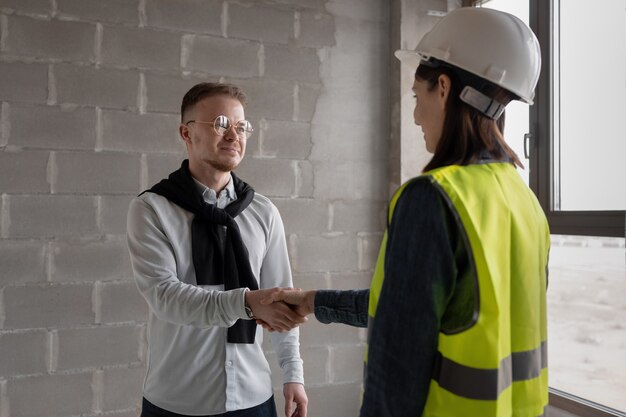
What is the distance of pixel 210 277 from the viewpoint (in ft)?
5.73

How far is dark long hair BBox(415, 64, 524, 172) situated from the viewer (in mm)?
1095

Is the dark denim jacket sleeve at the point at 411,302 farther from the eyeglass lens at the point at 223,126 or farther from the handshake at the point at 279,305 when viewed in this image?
the eyeglass lens at the point at 223,126

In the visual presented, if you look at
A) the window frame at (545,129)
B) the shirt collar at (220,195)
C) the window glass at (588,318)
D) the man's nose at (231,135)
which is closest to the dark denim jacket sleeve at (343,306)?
the shirt collar at (220,195)

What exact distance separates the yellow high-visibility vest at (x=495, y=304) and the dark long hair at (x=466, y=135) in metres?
0.04

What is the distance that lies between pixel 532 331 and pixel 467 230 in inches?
10.7

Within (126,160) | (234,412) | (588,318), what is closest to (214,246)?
(234,412)

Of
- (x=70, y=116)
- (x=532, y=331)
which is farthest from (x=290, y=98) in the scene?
(x=532, y=331)

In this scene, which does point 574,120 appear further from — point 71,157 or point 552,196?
point 71,157

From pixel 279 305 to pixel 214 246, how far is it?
0.28 meters

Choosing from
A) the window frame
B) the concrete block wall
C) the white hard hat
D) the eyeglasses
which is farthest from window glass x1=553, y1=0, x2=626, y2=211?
the eyeglasses

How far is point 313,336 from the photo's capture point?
10.1ft

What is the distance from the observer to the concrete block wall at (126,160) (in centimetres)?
252

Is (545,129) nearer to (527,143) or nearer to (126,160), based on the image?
(527,143)

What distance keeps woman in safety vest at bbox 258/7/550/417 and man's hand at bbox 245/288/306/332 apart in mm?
645
